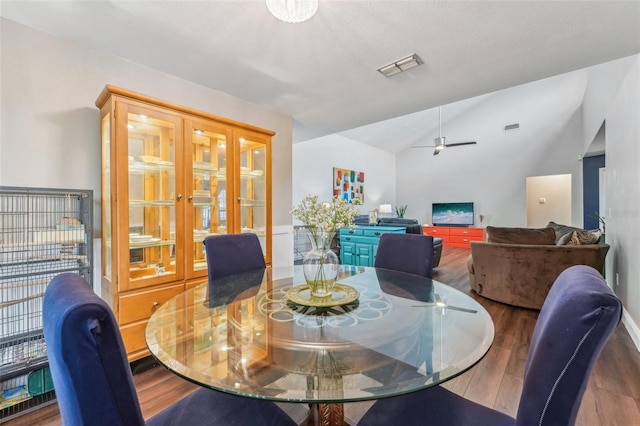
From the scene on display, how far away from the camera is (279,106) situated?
124 inches

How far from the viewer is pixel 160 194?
7.14ft

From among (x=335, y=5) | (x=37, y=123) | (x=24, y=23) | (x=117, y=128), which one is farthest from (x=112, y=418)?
(x=24, y=23)

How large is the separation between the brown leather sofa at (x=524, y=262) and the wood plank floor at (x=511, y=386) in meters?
0.71

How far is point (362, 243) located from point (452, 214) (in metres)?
5.00

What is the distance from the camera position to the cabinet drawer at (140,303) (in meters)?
1.86

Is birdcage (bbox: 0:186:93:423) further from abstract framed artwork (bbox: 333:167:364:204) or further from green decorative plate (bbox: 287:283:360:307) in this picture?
abstract framed artwork (bbox: 333:167:364:204)

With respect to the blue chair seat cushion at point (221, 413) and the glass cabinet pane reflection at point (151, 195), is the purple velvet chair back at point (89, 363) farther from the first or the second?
the glass cabinet pane reflection at point (151, 195)

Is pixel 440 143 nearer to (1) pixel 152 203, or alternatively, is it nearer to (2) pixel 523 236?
(2) pixel 523 236

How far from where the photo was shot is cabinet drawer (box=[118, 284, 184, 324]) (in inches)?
73.3

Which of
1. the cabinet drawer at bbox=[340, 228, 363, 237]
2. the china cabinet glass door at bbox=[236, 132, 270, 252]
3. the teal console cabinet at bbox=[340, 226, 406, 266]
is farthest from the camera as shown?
the cabinet drawer at bbox=[340, 228, 363, 237]

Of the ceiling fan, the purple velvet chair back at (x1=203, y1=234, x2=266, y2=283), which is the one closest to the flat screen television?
the ceiling fan

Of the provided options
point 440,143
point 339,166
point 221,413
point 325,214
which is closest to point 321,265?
point 325,214

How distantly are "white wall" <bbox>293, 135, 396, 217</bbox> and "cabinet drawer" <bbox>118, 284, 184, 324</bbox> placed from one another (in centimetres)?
397

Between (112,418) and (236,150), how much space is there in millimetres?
2271
